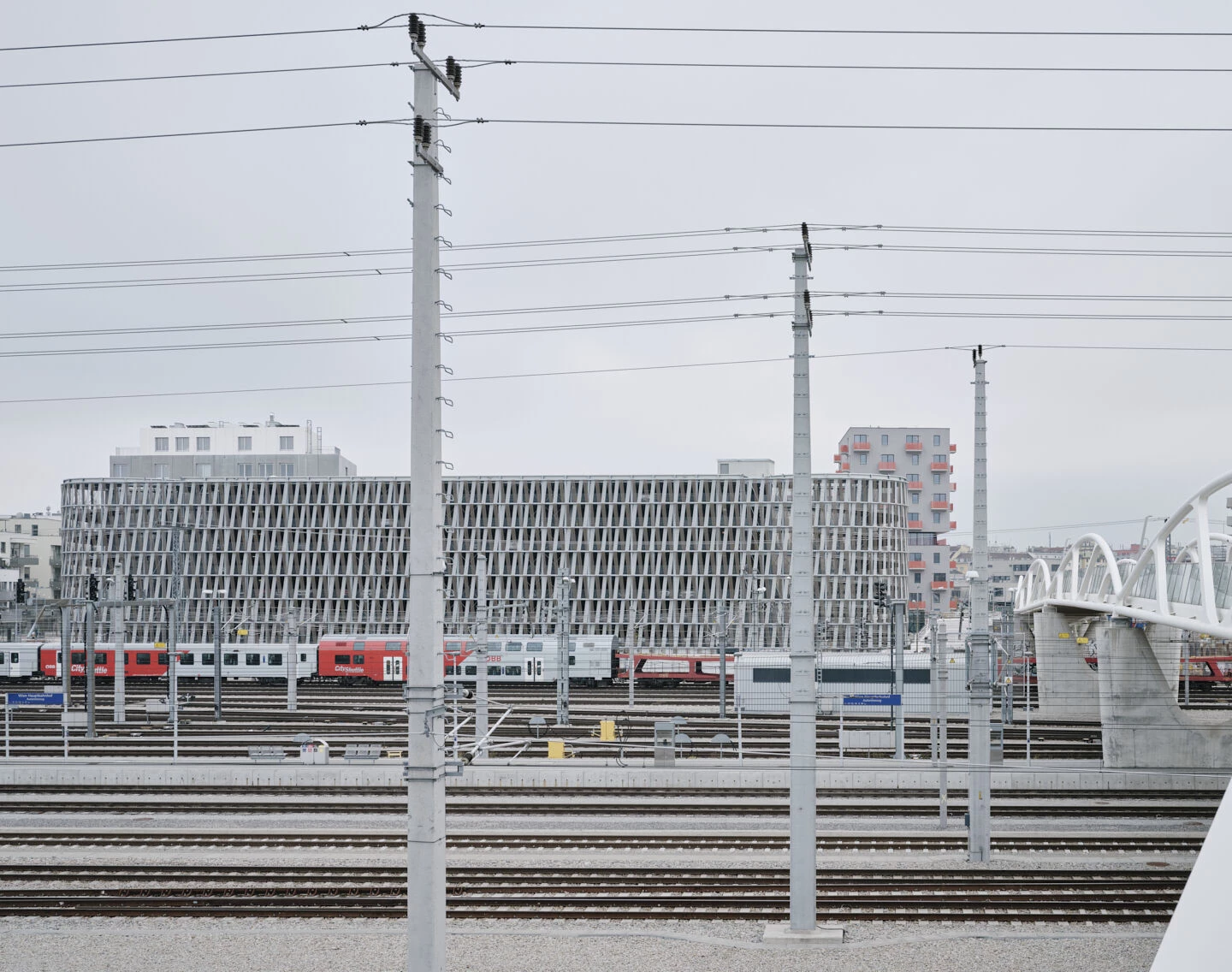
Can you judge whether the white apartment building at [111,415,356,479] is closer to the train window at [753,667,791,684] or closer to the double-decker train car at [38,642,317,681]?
the double-decker train car at [38,642,317,681]

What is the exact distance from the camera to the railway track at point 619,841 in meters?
21.8

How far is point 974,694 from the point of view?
792 inches

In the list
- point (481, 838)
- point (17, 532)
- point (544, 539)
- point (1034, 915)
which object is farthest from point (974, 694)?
point (17, 532)

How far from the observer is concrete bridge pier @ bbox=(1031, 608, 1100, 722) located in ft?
138

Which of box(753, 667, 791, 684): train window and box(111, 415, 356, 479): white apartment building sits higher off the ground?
box(111, 415, 356, 479): white apartment building

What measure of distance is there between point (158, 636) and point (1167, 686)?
70578 millimetres

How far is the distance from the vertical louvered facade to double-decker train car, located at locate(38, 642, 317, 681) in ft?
77.0

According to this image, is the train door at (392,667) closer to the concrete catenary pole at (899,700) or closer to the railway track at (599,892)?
the concrete catenary pole at (899,700)

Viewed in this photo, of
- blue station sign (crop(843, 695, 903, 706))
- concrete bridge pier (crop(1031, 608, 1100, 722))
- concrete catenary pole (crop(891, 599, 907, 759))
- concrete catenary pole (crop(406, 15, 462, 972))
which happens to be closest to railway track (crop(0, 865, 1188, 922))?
blue station sign (crop(843, 695, 903, 706))

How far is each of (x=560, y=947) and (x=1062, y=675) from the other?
3408 centimetres

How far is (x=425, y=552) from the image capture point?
9.49 metres

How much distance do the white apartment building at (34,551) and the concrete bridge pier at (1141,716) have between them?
9550 centimetres

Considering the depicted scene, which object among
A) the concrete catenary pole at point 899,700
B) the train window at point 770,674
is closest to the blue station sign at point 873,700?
the concrete catenary pole at point 899,700

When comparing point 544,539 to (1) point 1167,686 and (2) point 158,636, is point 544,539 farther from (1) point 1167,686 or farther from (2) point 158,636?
(1) point 1167,686
